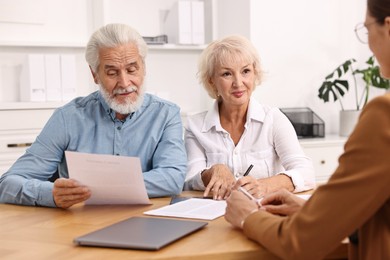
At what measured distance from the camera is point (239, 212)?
55.2 inches

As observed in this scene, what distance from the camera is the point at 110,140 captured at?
2.09 m

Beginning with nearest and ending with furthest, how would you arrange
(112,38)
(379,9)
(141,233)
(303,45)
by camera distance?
(379,9) < (141,233) < (112,38) < (303,45)

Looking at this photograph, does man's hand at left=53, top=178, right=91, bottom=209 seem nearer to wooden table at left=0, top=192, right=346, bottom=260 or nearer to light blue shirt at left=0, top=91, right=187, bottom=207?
wooden table at left=0, top=192, right=346, bottom=260

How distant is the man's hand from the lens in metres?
1.70

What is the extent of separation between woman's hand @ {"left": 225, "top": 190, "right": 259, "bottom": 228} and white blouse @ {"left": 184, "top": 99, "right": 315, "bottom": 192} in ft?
2.47

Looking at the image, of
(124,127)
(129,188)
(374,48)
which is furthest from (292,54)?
(374,48)

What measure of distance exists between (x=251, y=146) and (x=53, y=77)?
1.68 meters

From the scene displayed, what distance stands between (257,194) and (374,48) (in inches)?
30.0

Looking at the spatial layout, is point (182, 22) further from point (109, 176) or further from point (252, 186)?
point (109, 176)

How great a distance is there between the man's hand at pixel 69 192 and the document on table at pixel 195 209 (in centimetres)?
22

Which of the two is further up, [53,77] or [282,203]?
[53,77]

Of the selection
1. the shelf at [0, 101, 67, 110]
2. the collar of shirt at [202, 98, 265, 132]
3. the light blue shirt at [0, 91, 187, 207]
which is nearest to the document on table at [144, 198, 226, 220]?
the light blue shirt at [0, 91, 187, 207]

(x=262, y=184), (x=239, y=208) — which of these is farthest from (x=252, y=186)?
(x=239, y=208)

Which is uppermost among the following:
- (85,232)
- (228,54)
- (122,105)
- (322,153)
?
(228,54)
